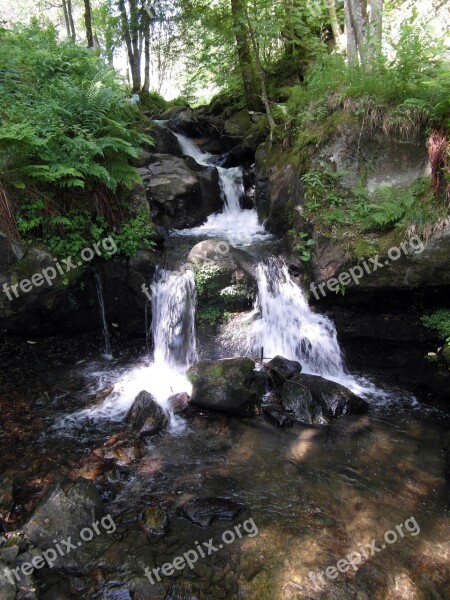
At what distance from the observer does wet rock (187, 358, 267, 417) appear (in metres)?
5.79

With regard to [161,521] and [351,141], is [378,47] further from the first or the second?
[161,521]

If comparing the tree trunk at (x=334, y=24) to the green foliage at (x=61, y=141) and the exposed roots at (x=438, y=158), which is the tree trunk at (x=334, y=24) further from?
the green foliage at (x=61, y=141)

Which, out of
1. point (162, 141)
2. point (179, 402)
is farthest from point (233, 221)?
point (179, 402)

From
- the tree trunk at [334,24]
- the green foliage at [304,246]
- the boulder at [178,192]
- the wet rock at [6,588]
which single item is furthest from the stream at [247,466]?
the tree trunk at [334,24]

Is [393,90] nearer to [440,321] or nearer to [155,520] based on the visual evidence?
[440,321]

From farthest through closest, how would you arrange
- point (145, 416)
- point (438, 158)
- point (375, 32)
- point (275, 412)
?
point (375, 32) < point (438, 158) < point (275, 412) < point (145, 416)

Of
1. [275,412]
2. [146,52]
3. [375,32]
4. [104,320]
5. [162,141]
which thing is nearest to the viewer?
[275,412]

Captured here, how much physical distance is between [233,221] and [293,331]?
14.5 ft

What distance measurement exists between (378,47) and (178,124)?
27.2 ft

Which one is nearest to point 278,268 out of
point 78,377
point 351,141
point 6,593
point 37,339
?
point 351,141

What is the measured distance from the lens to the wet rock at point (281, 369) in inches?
252

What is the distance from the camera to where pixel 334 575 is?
354cm

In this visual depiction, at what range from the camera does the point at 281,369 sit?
6555 millimetres

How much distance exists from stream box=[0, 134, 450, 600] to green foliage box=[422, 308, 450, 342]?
52.0 inches
